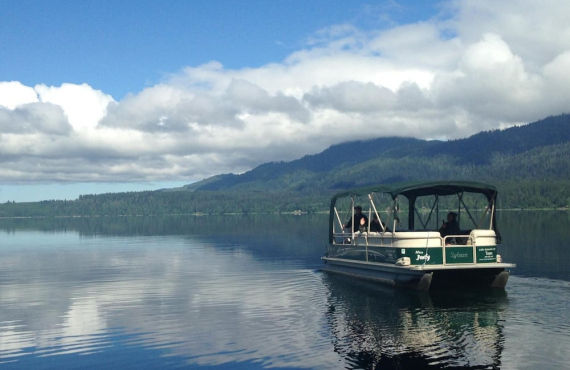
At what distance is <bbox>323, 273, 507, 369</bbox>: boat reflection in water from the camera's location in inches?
711

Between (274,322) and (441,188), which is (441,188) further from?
(274,322)

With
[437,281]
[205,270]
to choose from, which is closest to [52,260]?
[205,270]

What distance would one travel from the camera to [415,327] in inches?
898

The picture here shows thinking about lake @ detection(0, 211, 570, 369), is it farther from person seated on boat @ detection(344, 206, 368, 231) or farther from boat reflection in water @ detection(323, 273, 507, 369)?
person seated on boat @ detection(344, 206, 368, 231)

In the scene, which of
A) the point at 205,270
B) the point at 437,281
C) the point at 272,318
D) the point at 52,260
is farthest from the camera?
the point at 52,260

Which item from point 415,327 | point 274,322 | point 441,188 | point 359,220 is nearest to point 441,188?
point 441,188

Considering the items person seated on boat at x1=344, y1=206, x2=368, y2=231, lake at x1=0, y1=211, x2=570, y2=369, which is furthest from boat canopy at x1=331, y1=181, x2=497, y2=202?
lake at x1=0, y1=211, x2=570, y2=369

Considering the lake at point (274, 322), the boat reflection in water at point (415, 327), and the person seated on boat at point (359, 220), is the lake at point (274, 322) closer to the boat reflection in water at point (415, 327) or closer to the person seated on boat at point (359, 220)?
the boat reflection in water at point (415, 327)

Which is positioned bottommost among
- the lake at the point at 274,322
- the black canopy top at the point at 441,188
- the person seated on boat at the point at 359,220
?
the lake at the point at 274,322

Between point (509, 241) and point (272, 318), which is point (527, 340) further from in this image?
point (509, 241)

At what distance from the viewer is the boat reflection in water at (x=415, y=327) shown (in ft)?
59.3

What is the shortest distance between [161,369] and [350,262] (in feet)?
74.6

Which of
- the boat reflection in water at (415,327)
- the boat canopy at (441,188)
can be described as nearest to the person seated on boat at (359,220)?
the boat canopy at (441,188)

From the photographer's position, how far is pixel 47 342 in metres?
22.2
